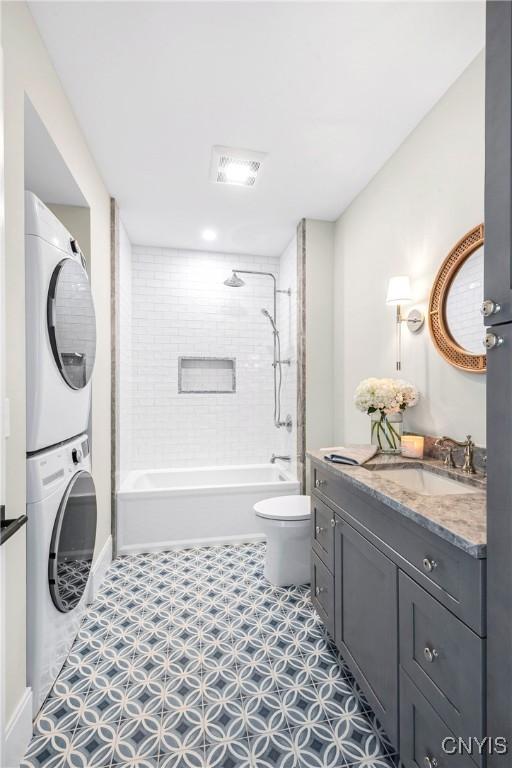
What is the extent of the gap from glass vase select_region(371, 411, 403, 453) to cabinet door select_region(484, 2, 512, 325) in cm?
134

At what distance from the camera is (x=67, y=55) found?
1.66 metres

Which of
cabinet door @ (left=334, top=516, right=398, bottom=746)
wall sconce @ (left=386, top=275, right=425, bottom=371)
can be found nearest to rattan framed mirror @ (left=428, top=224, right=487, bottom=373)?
wall sconce @ (left=386, top=275, right=425, bottom=371)

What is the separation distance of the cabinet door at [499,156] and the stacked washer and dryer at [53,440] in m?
1.45

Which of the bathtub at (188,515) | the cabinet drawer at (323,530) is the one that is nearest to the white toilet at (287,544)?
the cabinet drawer at (323,530)

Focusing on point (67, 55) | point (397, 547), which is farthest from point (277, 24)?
point (397, 547)

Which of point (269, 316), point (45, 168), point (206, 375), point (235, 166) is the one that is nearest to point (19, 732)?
point (45, 168)

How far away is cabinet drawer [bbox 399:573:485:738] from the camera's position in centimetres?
88

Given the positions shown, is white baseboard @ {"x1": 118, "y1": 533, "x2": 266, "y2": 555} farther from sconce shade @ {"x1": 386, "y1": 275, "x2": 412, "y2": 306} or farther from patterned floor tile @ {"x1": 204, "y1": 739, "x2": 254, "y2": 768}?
sconce shade @ {"x1": 386, "y1": 275, "x2": 412, "y2": 306}

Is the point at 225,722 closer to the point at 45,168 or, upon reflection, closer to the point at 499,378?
the point at 499,378

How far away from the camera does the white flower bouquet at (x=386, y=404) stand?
6.59 ft

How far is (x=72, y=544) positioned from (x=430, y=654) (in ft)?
4.87

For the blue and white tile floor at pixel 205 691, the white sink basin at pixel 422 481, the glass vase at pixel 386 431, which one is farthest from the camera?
the glass vase at pixel 386 431

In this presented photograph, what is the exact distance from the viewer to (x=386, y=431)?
221 cm

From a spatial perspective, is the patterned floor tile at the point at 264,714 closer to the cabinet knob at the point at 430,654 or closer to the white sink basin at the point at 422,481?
the cabinet knob at the point at 430,654
